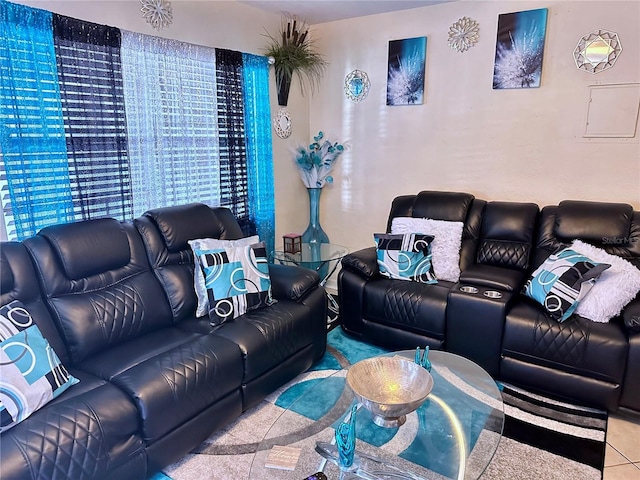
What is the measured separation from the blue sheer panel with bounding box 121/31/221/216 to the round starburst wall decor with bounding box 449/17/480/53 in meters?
1.83

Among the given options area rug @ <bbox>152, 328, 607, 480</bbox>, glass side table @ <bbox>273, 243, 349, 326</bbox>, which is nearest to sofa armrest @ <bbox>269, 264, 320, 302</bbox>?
glass side table @ <bbox>273, 243, 349, 326</bbox>

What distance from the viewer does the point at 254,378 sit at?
2.28 m

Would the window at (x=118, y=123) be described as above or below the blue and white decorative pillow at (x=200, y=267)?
above

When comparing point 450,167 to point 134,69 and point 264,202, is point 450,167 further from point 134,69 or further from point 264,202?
point 134,69

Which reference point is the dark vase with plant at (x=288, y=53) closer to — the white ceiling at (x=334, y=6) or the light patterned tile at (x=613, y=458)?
the white ceiling at (x=334, y=6)

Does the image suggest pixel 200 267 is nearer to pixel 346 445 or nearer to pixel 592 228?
pixel 346 445

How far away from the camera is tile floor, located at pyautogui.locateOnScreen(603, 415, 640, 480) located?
6.32ft

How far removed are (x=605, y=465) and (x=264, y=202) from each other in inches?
111

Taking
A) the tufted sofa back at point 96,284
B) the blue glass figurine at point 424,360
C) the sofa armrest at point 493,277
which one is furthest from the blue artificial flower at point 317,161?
the blue glass figurine at point 424,360

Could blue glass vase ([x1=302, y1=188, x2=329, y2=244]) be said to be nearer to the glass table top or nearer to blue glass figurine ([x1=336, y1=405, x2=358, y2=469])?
the glass table top

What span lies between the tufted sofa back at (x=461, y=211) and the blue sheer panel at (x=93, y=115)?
2121 millimetres

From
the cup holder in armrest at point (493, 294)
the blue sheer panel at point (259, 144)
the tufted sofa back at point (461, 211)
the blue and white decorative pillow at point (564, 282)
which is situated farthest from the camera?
the blue sheer panel at point (259, 144)

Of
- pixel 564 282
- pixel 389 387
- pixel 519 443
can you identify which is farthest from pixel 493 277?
pixel 389 387

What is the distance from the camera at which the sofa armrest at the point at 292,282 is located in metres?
2.66
